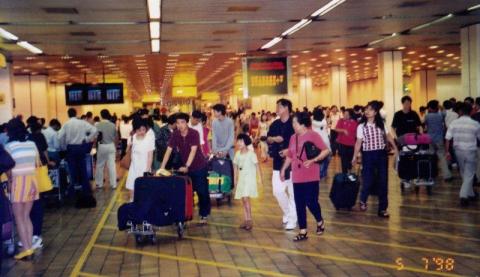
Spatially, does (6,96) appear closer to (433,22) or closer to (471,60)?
(433,22)

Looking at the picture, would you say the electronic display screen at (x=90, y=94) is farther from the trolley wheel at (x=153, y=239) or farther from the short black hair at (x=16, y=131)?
the short black hair at (x=16, y=131)

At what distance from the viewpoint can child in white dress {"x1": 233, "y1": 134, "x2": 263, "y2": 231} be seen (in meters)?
9.19

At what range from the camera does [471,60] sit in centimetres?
1802

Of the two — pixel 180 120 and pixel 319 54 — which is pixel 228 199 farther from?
pixel 319 54

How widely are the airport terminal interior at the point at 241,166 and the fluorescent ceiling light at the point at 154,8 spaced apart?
0.31 ft

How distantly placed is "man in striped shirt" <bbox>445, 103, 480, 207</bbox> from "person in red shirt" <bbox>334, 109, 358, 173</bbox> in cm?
367

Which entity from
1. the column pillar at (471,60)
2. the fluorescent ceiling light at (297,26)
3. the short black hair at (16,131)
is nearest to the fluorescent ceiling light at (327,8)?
the fluorescent ceiling light at (297,26)

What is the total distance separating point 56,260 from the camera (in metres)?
7.73

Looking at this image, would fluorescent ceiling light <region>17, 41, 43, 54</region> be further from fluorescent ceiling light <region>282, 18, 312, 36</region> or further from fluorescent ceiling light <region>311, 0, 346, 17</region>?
fluorescent ceiling light <region>311, 0, 346, 17</region>

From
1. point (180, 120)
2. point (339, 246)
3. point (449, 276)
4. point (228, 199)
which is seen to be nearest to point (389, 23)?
point (228, 199)

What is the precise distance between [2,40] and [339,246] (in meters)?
12.6

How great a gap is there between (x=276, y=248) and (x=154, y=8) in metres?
6.74

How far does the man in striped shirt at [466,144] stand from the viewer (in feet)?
34.5

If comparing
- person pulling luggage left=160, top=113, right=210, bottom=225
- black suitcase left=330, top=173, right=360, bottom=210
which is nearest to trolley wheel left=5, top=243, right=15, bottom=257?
person pulling luggage left=160, top=113, right=210, bottom=225
